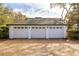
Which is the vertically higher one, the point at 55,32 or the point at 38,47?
the point at 55,32

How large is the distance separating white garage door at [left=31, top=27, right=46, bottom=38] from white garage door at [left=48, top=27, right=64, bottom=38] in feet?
0.46

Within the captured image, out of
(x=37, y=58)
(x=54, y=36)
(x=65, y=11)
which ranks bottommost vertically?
(x=37, y=58)

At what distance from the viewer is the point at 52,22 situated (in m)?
5.76

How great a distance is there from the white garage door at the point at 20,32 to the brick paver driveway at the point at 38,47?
11cm

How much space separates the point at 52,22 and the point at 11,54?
46.0 inches

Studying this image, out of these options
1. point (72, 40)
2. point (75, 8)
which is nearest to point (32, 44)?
point (72, 40)

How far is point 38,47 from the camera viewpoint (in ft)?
18.8

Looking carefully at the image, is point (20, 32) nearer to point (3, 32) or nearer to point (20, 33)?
point (20, 33)

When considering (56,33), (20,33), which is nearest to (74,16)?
(56,33)

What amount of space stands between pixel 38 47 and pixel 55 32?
540mm

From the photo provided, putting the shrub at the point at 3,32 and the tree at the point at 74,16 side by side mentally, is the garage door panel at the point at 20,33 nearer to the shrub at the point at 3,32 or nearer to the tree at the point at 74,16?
the shrub at the point at 3,32

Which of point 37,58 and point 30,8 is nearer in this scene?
point 37,58

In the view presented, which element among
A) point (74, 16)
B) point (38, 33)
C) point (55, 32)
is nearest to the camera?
point (74, 16)

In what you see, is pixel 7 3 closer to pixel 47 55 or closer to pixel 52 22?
pixel 52 22
